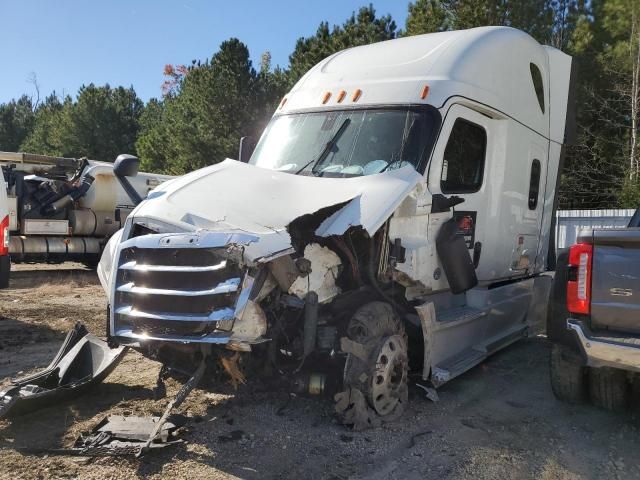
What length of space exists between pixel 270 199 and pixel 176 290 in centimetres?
99

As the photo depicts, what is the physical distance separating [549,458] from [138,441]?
9.35 feet

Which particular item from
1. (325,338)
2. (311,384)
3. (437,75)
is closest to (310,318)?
(325,338)

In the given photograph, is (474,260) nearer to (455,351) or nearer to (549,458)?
(455,351)

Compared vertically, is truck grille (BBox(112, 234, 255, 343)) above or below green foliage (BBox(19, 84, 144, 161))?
below

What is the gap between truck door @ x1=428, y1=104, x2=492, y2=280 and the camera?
5.13 meters

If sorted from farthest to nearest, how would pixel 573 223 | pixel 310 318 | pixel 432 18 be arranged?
pixel 432 18
pixel 573 223
pixel 310 318

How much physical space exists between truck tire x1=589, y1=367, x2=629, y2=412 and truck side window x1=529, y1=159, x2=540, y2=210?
9.53 ft

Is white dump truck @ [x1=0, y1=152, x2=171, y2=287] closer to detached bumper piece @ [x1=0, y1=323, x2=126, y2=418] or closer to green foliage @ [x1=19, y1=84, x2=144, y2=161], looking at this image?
detached bumper piece @ [x1=0, y1=323, x2=126, y2=418]

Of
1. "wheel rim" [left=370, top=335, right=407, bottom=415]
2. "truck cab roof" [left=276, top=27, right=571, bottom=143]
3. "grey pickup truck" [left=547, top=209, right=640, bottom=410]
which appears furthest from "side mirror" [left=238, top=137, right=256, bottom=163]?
"grey pickup truck" [left=547, top=209, right=640, bottom=410]

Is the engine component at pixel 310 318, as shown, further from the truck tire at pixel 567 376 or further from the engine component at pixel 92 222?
the engine component at pixel 92 222

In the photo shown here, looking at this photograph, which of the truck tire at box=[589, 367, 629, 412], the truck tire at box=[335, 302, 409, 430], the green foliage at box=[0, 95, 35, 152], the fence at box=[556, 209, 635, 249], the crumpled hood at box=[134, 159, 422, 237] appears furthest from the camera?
the green foliage at box=[0, 95, 35, 152]

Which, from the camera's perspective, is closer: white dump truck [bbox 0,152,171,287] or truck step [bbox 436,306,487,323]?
truck step [bbox 436,306,487,323]

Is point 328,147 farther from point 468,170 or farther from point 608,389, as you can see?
point 608,389

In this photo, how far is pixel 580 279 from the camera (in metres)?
3.96
